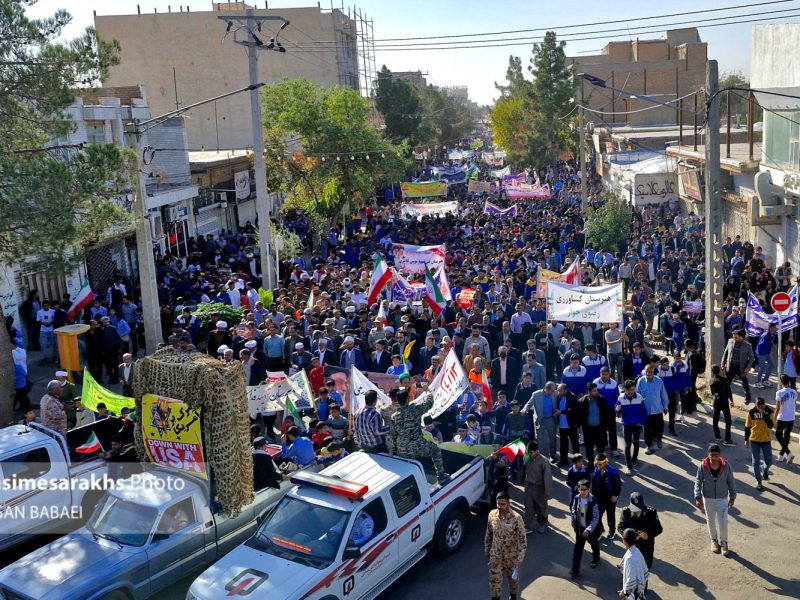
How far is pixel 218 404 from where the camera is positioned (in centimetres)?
913

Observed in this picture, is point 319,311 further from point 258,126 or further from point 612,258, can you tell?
point 612,258

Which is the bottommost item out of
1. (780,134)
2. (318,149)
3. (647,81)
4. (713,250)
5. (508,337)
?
(508,337)

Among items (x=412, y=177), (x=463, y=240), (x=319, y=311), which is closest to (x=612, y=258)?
(x=463, y=240)

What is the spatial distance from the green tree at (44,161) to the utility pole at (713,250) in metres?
10.7

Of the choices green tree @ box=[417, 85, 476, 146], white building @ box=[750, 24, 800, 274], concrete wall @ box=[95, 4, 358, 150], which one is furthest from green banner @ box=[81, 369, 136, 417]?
green tree @ box=[417, 85, 476, 146]

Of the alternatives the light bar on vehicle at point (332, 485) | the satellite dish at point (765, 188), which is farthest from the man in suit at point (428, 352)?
the satellite dish at point (765, 188)

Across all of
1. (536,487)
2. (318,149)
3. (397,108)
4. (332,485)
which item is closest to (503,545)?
(332,485)

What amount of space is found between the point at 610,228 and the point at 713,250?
1040 cm

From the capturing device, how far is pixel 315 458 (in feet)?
36.0

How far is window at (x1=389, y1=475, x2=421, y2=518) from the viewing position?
910 cm

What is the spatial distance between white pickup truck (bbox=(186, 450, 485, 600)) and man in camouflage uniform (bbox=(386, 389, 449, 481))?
347mm

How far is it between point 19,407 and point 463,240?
16681 mm

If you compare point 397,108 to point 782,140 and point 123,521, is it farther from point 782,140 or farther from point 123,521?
point 123,521

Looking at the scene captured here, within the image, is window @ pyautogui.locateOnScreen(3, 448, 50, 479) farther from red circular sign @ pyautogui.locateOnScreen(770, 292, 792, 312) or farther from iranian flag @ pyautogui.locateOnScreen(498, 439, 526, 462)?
red circular sign @ pyautogui.locateOnScreen(770, 292, 792, 312)
